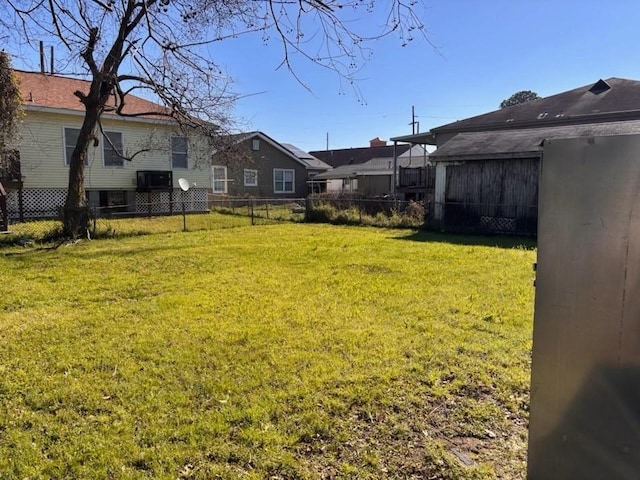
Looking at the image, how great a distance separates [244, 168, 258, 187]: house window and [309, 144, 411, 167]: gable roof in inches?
455

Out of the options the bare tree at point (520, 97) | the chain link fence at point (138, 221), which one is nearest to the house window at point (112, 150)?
the chain link fence at point (138, 221)

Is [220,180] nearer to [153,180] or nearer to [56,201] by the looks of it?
[153,180]

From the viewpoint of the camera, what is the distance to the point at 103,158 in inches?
681

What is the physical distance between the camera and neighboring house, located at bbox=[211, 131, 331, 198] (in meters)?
25.5

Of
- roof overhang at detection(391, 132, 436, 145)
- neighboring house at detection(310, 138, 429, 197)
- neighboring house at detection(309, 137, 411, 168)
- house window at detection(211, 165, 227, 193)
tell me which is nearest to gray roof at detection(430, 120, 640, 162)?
roof overhang at detection(391, 132, 436, 145)

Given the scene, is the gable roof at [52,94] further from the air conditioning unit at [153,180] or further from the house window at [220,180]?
the house window at [220,180]

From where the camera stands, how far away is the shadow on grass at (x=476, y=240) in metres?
10.8

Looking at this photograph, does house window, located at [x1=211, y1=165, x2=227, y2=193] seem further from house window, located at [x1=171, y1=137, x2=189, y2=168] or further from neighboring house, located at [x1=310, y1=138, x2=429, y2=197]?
neighboring house, located at [x1=310, y1=138, x2=429, y2=197]

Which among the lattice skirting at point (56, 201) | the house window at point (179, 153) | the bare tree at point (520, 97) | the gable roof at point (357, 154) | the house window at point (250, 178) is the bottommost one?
the lattice skirting at point (56, 201)

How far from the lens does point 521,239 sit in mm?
11883

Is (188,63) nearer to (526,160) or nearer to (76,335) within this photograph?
(76,335)

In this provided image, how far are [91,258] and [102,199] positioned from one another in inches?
411

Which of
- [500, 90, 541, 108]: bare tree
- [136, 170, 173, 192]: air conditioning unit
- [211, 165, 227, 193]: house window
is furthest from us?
[500, 90, 541, 108]: bare tree

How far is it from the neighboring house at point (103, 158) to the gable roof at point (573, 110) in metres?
12.3
